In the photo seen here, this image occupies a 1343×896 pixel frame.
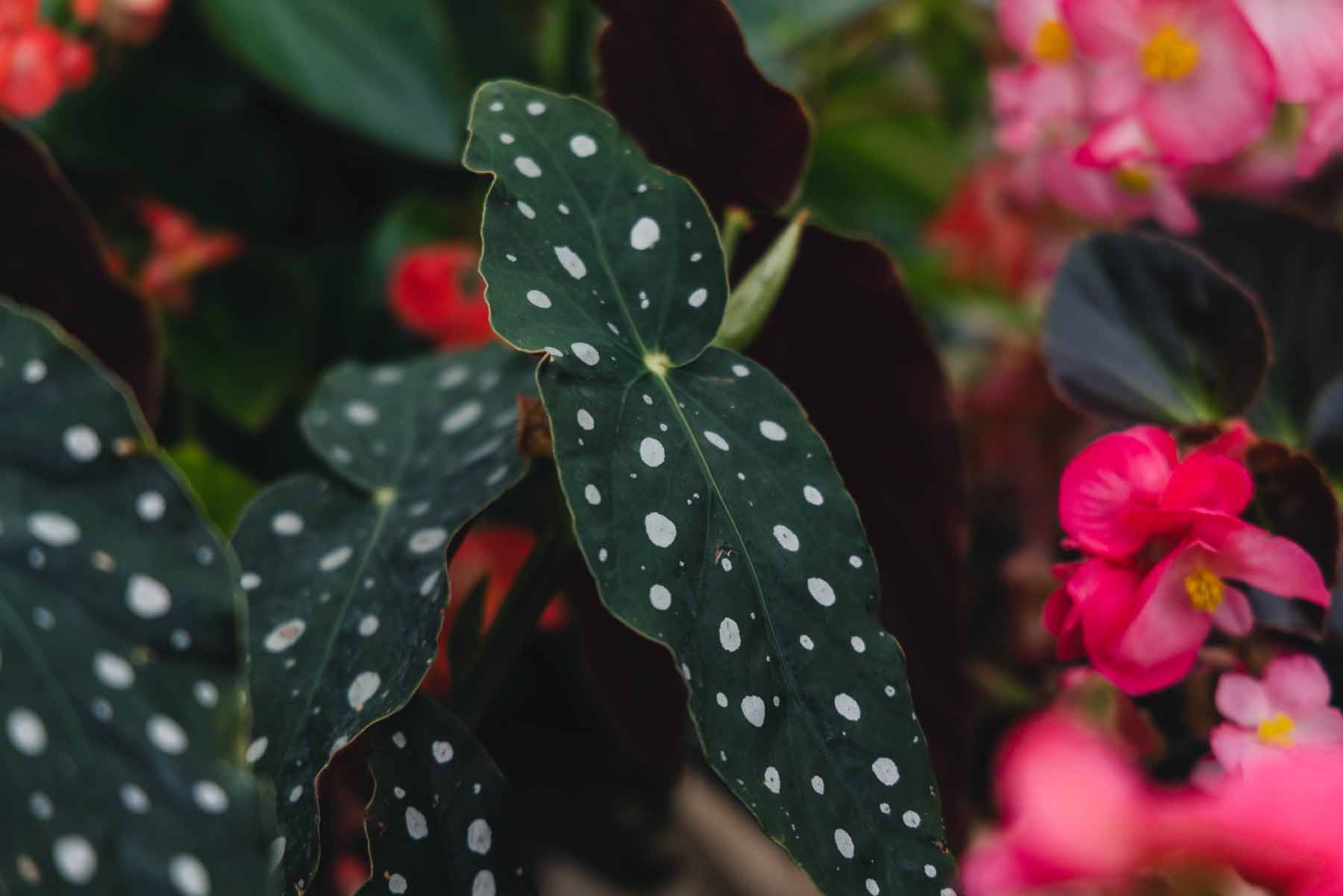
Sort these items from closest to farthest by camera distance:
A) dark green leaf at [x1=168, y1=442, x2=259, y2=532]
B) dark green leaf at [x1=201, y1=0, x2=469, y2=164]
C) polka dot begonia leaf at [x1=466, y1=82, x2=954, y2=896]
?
polka dot begonia leaf at [x1=466, y1=82, x2=954, y2=896]
dark green leaf at [x1=168, y1=442, x2=259, y2=532]
dark green leaf at [x1=201, y1=0, x2=469, y2=164]

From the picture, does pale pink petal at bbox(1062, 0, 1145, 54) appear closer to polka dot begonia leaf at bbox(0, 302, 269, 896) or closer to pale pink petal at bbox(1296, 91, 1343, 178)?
pale pink petal at bbox(1296, 91, 1343, 178)

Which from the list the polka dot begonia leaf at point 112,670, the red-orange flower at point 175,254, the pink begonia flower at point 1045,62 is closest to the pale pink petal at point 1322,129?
the pink begonia flower at point 1045,62

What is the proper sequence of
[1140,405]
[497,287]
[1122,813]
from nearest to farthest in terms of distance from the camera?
[1122,813], [497,287], [1140,405]

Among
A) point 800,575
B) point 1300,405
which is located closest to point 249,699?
point 800,575

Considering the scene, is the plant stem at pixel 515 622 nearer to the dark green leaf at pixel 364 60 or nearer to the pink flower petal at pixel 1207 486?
the pink flower petal at pixel 1207 486

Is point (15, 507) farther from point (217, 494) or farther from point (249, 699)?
point (217, 494)

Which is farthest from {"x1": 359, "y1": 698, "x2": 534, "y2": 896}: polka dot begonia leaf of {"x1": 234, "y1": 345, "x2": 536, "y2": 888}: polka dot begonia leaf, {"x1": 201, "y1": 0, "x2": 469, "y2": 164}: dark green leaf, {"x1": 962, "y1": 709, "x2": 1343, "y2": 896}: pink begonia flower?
{"x1": 201, "y1": 0, "x2": 469, "y2": 164}: dark green leaf
